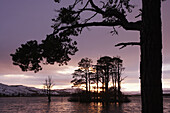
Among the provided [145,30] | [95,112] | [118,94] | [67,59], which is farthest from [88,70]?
[145,30]

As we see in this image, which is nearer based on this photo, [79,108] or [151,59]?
[151,59]

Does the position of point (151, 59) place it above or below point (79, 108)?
above

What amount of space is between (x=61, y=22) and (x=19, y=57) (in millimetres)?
2059

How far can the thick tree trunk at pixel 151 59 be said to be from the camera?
4.51 m

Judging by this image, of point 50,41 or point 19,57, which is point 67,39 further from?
point 19,57

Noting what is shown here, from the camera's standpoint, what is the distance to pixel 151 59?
456cm

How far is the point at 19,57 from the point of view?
24.5 feet

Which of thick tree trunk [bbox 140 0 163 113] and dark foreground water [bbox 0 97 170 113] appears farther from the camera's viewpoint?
dark foreground water [bbox 0 97 170 113]

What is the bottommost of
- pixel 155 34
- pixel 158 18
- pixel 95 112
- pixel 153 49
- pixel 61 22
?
pixel 95 112

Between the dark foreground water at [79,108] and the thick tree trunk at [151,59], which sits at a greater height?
the thick tree trunk at [151,59]

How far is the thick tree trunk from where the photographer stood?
14.8 ft

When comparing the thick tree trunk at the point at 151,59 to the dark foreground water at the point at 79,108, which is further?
the dark foreground water at the point at 79,108

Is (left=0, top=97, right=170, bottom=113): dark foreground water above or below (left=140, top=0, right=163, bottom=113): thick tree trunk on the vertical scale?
below

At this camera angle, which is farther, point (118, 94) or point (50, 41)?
point (118, 94)
